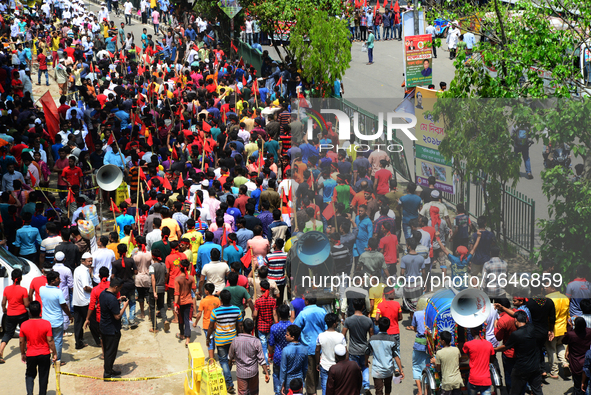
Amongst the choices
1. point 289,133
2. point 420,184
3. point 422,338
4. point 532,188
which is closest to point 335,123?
point 289,133

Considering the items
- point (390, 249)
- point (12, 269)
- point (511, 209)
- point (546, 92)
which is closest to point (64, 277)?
point (12, 269)

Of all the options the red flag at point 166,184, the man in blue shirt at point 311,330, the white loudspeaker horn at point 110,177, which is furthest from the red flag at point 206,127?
the man in blue shirt at point 311,330

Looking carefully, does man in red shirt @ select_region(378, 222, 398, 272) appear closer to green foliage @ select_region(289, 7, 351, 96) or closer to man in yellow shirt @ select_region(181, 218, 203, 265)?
man in yellow shirt @ select_region(181, 218, 203, 265)

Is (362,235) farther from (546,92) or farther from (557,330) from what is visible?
(546,92)

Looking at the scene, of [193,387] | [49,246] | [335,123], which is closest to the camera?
[193,387]

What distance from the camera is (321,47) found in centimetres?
2052

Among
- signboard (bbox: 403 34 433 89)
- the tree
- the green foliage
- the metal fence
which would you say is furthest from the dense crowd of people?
signboard (bbox: 403 34 433 89)

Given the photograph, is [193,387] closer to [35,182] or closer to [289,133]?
[35,182]

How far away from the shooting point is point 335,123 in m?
16.0

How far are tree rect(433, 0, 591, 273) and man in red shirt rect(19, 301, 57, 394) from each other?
7.08 meters

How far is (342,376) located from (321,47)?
45.8ft

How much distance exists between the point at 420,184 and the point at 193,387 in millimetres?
6251

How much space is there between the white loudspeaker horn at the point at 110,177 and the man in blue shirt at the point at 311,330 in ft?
18.3
